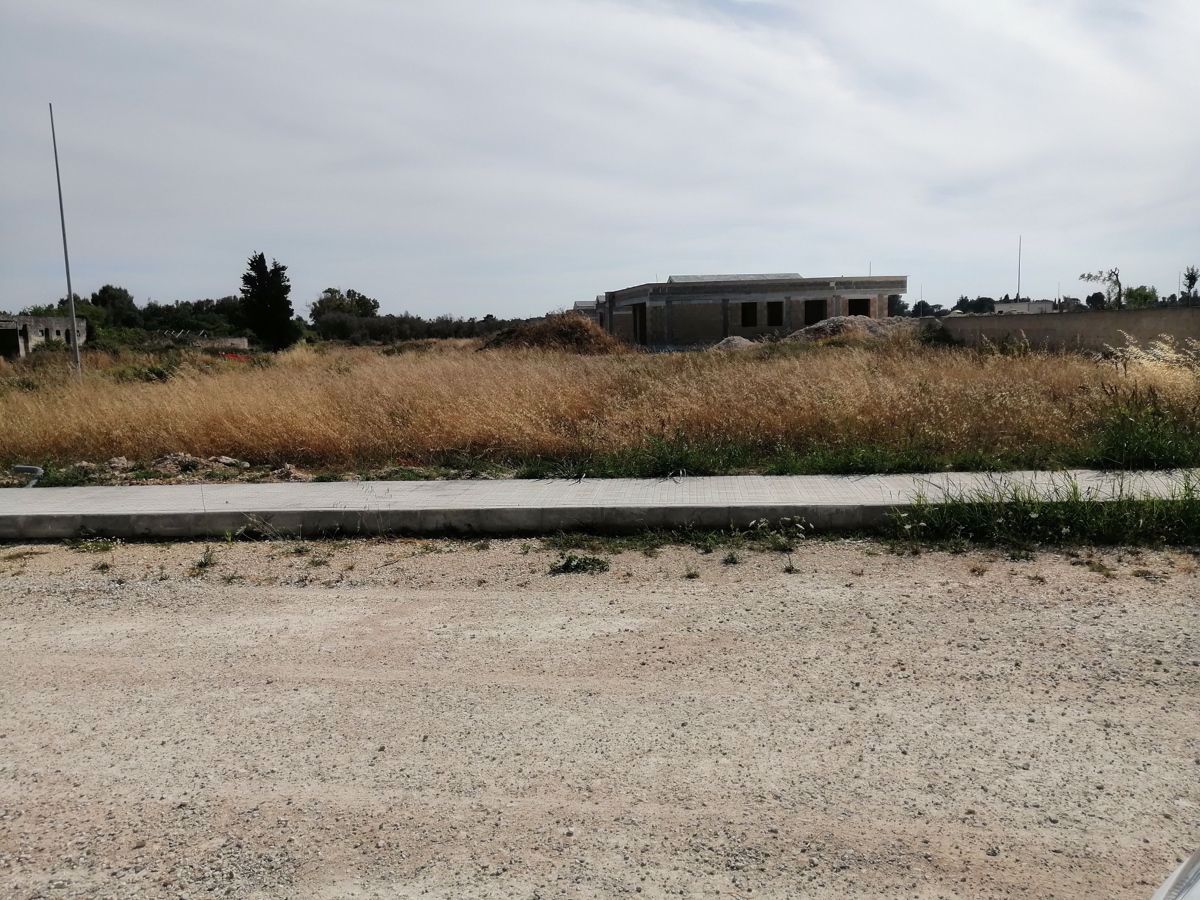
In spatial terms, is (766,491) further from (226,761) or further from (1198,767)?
(226,761)

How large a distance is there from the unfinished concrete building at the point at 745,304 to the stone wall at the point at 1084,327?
56.5 feet

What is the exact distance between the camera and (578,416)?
1144 centimetres

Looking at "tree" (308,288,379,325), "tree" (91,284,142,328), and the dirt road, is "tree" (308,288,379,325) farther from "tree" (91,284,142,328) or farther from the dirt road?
the dirt road

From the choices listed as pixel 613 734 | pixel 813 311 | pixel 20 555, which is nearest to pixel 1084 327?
pixel 613 734

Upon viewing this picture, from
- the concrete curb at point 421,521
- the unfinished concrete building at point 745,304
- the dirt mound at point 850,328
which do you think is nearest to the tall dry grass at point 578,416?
the concrete curb at point 421,521

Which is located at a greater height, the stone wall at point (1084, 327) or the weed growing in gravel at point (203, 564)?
the stone wall at point (1084, 327)

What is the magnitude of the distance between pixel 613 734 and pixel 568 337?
3275 centimetres

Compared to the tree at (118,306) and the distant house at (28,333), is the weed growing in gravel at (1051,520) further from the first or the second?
the tree at (118,306)

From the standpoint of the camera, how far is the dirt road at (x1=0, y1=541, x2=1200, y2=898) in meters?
2.99

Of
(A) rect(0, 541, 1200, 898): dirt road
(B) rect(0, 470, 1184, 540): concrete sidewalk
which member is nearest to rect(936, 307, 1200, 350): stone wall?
(B) rect(0, 470, 1184, 540): concrete sidewalk

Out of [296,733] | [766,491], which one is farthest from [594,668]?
[766,491]

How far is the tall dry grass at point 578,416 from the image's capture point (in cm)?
1023

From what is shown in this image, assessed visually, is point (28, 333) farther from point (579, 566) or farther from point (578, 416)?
point (579, 566)

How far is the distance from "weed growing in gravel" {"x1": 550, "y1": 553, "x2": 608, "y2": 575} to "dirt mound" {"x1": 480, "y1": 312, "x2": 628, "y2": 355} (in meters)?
27.0
